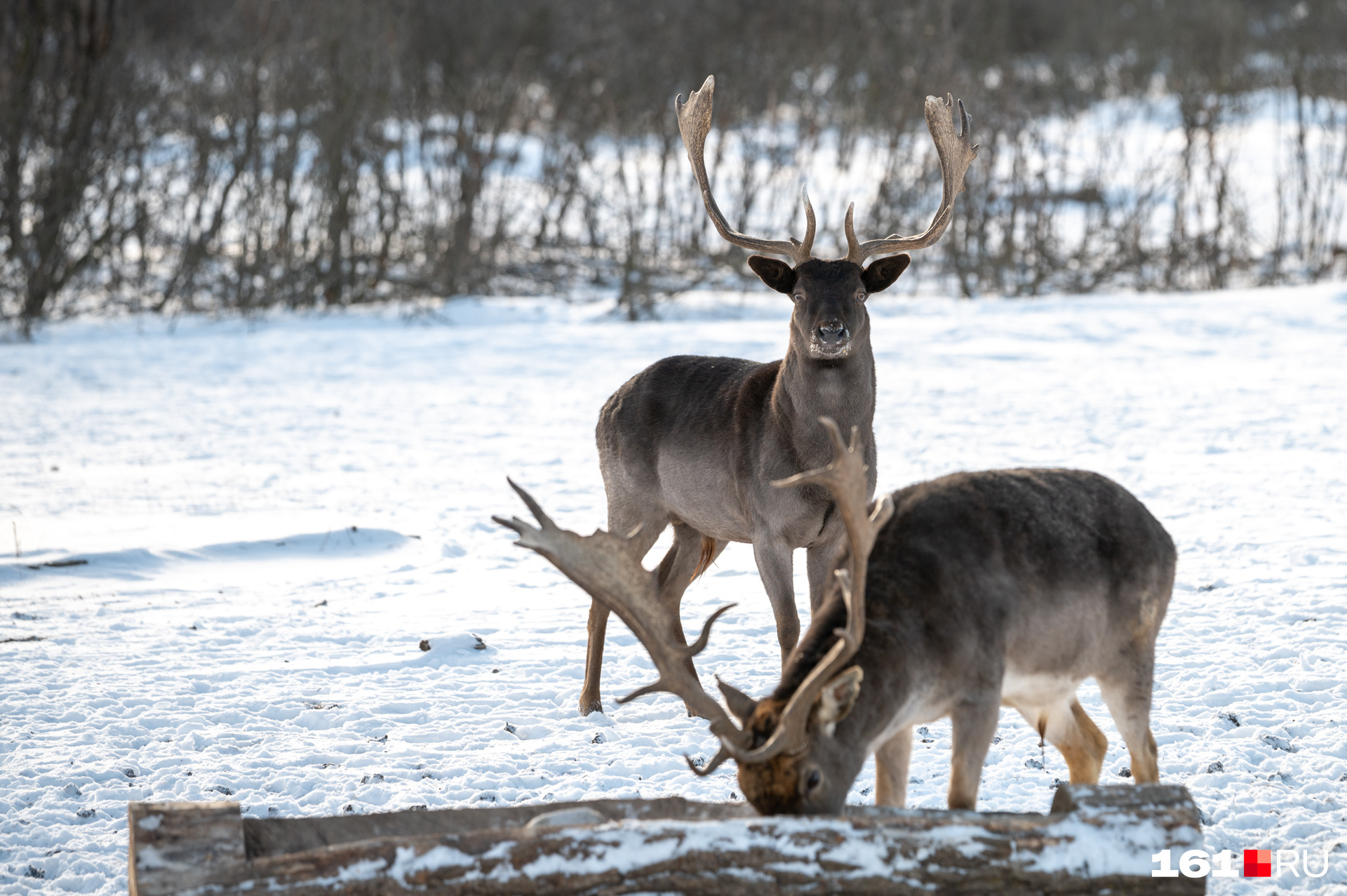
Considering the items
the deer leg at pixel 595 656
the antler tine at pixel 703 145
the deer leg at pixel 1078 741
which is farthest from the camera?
the antler tine at pixel 703 145

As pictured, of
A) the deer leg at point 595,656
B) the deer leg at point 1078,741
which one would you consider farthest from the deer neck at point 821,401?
the deer leg at point 1078,741

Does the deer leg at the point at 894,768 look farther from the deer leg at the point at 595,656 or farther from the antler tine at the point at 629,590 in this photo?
the deer leg at the point at 595,656

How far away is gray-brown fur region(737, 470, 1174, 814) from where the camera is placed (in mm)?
3512

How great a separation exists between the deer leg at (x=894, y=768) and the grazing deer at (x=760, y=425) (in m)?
1.37

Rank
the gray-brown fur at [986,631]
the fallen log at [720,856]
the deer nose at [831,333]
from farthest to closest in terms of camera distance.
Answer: the deer nose at [831,333] → the gray-brown fur at [986,631] → the fallen log at [720,856]

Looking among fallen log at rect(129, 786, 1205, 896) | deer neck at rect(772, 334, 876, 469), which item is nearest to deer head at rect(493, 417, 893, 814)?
fallen log at rect(129, 786, 1205, 896)

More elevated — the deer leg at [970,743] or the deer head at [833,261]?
the deer head at [833,261]

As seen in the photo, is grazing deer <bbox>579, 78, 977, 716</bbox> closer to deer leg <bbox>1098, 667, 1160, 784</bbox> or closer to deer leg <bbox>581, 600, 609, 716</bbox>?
deer leg <bbox>581, 600, 609, 716</bbox>

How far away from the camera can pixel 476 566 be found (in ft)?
26.9

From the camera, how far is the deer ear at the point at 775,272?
5.92 meters

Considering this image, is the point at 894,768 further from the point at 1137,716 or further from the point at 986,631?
the point at 1137,716

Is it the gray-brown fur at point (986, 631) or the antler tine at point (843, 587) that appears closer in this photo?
the antler tine at point (843, 587)

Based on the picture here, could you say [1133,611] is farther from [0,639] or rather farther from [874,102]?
[874,102]

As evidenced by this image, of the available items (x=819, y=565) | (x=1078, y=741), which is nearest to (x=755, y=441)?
(x=819, y=565)
